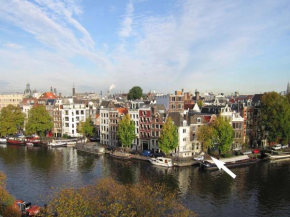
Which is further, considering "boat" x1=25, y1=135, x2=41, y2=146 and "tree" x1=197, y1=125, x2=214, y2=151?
"boat" x1=25, y1=135, x2=41, y2=146

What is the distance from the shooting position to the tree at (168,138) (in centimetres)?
7431

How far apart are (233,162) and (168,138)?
18173mm

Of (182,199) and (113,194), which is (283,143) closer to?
(182,199)

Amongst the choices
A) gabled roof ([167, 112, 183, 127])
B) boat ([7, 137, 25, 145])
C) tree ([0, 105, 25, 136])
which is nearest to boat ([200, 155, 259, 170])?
gabled roof ([167, 112, 183, 127])

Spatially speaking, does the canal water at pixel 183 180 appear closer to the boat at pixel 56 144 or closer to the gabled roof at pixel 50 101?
the boat at pixel 56 144

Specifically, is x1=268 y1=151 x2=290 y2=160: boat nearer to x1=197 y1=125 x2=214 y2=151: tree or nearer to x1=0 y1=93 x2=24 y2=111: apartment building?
x1=197 y1=125 x2=214 y2=151: tree

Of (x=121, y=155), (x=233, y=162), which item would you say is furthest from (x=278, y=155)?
(x=121, y=155)

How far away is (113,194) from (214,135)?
163 feet

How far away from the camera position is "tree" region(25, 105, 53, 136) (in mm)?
116125

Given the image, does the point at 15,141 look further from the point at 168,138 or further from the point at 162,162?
the point at 168,138

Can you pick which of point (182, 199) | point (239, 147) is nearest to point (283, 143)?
point (239, 147)

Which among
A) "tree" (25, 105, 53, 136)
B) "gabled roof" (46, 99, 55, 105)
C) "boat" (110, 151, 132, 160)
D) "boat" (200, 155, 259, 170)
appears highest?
"gabled roof" (46, 99, 55, 105)

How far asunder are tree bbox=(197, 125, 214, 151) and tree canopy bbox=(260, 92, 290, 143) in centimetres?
2199

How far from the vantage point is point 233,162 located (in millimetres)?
74250
